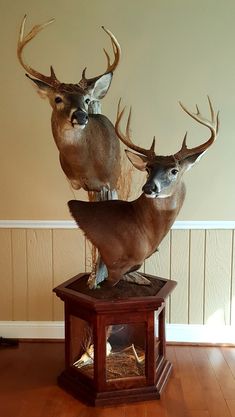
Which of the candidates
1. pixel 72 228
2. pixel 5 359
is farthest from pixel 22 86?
pixel 5 359

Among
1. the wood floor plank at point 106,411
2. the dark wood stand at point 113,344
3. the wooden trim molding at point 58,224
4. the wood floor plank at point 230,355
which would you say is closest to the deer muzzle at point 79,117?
the dark wood stand at point 113,344

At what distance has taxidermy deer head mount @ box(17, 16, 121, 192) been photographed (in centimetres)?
185

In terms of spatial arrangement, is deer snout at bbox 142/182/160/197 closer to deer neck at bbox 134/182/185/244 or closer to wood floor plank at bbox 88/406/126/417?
deer neck at bbox 134/182/185/244

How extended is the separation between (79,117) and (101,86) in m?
0.32

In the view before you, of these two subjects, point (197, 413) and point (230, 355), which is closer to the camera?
point (197, 413)

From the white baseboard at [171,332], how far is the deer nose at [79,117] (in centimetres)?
170

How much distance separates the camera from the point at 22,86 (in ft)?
9.20

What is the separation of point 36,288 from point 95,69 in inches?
61.8

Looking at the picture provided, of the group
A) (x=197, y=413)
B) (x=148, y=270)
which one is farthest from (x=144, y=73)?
(x=197, y=413)

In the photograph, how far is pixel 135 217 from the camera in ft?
6.63

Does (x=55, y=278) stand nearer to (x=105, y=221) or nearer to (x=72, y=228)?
(x=72, y=228)

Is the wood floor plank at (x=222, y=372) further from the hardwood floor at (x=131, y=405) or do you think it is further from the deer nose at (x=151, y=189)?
the deer nose at (x=151, y=189)

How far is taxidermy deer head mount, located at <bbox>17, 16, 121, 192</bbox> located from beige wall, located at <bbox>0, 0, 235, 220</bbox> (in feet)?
2.54

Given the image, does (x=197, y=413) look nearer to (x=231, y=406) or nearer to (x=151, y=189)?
(x=231, y=406)
